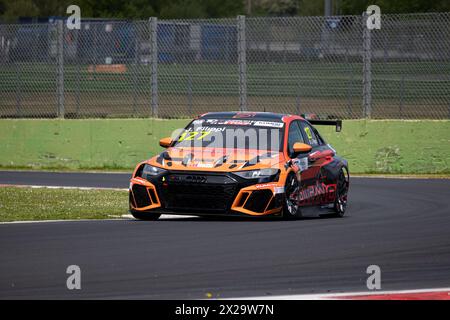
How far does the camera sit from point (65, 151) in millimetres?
22688

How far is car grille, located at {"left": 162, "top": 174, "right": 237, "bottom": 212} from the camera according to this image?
13102mm

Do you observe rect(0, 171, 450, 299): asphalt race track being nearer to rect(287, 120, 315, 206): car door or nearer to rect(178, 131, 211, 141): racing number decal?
rect(287, 120, 315, 206): car door

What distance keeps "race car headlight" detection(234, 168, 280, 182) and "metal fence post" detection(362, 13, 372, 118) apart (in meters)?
8.18

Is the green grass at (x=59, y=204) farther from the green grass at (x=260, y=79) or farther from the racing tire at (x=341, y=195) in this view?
the green grass at (x=260, y=79)

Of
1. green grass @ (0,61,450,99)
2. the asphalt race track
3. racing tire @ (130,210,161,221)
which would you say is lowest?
the asphalt race track

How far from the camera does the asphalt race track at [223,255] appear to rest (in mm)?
8750

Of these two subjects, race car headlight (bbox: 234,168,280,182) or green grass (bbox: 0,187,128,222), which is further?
green grass (bbox: 0,187,128,222)

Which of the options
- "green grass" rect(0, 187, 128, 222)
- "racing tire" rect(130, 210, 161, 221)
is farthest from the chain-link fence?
"racing tire" rect(130, 210, 161, 221)

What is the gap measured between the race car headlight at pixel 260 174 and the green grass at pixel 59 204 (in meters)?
1.86

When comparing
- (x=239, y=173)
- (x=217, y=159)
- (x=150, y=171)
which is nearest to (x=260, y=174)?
(x=239, y=173)

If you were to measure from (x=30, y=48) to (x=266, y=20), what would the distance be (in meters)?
4.90

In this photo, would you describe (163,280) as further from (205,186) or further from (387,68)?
(387,68)

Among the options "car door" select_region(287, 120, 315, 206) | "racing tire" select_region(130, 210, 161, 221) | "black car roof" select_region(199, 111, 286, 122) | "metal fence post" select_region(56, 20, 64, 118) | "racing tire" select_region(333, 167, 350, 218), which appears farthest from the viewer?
"metal fence post" select_region(56, 20, 64, 118)
